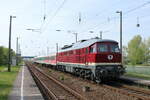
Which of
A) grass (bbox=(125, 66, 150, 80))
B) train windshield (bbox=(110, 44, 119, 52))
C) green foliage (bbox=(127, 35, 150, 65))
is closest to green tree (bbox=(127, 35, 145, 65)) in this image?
green foliage (bbox=(127, 35, 150, 65))

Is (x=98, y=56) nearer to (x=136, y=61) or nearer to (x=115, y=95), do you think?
(x=115, y=95)

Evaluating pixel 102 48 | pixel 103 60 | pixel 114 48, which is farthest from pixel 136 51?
pixel 103 60

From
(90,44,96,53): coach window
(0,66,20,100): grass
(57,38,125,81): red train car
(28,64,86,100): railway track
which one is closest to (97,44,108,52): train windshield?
(57,38,125,81): red train car

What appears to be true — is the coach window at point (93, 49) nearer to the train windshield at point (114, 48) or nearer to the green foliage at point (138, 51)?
the train windshield at point (114, 48)

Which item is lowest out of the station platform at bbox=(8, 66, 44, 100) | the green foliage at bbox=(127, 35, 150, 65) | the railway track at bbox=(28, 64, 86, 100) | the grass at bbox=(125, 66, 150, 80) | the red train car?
the railway track at bbox=(28, 64, 86, 100)

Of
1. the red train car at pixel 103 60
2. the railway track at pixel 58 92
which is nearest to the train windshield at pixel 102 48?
the red train car at pixel 103 60

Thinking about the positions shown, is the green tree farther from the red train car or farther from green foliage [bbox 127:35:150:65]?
the red train car

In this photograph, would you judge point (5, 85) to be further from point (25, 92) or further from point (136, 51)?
point (136, 51)

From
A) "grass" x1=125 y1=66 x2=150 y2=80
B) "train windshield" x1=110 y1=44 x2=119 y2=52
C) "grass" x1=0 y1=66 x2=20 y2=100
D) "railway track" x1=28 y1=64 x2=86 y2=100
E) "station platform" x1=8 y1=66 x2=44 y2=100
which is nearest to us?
"station platform" x1=8 y1=66 x2=44 y2=100

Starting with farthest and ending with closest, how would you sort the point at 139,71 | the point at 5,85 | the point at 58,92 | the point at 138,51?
the point at 138,51, the point at 139,71, the point at 5,85, the point at 58,92

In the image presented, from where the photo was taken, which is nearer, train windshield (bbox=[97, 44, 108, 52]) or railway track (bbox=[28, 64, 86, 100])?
railway track (bbox=[28, 64, 86, 100])

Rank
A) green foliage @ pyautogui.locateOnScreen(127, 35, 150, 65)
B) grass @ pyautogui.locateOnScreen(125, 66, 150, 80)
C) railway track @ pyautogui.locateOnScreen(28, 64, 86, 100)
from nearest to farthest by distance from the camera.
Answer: railway track @ pyautogui.locateOnScreen(28, 64, 86, 100), grass @ pyautogui.locateOnScreen(125, 66, 150, 80), green foliage @ pyautogui.locateOnScreen(127, 35, 150, 65)

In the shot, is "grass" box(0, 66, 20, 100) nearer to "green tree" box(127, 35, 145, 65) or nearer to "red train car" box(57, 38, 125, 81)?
"red train car" box(57, 38, 125, 81)

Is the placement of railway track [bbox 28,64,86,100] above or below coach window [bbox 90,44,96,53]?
below
